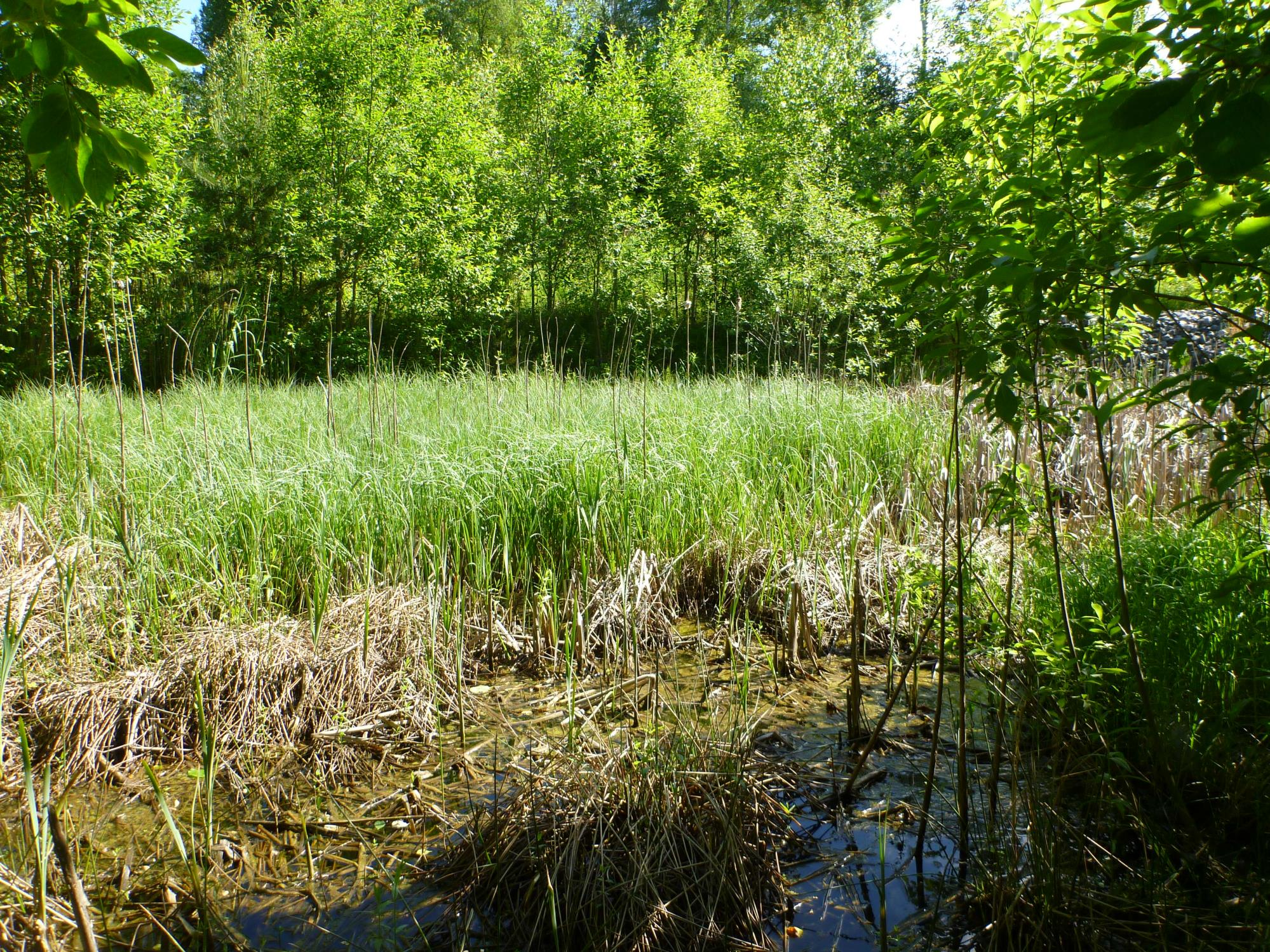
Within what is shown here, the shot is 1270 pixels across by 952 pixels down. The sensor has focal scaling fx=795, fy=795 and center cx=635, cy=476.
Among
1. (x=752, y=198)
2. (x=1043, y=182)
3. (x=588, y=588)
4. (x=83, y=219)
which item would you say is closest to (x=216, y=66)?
(x=83, y=219)

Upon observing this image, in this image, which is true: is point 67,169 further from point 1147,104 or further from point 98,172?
point 1147,104

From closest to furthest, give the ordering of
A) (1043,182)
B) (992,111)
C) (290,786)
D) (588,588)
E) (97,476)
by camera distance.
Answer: (1043,182) < (992,111) < (290,786) < (588,588) < (97,476)

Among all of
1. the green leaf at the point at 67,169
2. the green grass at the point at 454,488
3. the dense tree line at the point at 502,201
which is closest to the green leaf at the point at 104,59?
the green leaf at the point at 67,169

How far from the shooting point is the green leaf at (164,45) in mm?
1413

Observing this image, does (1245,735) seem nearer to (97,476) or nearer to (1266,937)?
(1266,937)

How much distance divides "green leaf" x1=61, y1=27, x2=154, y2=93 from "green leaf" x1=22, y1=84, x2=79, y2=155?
73 mm

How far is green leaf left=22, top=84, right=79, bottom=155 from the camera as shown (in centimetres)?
140

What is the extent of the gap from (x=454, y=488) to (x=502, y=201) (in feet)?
46.8

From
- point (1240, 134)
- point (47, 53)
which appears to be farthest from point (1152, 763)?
point (47, 53)

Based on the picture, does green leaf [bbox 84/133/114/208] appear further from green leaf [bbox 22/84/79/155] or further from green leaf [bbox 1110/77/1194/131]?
green leaf [bbox 1110/77/1194/131]

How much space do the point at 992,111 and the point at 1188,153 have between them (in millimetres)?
1013

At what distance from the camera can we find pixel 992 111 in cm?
226

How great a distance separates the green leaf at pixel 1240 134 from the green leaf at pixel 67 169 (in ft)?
6.10

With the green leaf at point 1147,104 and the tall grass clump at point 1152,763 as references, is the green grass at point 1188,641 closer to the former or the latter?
the tall grass clump at point 1152,763
